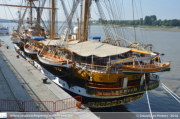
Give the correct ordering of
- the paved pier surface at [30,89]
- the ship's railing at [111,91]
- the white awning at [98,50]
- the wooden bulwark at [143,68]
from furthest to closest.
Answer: the white awning at [98,50] → the ship's railing at [111,91] → the wooden bulwark at [143,68] → the paved pier surface at [30,89]

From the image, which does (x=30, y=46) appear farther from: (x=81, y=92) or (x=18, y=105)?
(x=18, y=105)

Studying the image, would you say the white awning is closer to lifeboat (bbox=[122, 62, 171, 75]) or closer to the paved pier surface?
lifeboat (bbox=[122, 62, 171, 75])

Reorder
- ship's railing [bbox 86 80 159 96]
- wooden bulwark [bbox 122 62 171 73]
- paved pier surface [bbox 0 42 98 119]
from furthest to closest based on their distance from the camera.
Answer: ship's railing [bbox 86 80 159 96]
wooden bulwark [bbox 122 62 171 73]
paved pier surface [bbox 0 42 98 119]

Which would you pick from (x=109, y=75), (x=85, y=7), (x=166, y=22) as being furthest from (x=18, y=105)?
(x=166, y=22)

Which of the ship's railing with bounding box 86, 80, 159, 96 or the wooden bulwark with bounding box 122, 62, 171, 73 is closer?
the wooden bulwark with bounding box 122, 62, 171, 73

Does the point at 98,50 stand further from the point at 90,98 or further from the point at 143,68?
the point at 143,68

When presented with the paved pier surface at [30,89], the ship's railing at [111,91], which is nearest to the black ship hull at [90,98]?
the ship's railing at [111,91]

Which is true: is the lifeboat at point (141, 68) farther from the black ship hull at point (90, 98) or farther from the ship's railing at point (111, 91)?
the black ship hull at point (90, 98)

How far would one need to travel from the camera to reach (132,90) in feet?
49.8

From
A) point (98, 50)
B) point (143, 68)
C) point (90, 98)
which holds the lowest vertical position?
point (90, 98)

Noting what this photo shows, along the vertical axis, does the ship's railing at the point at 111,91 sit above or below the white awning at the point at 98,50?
below

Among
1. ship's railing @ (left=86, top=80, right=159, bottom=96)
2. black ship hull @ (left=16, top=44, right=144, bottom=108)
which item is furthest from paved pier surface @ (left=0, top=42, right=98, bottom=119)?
ship's railing @ (left=86, top=80, right=159, bottom=96)

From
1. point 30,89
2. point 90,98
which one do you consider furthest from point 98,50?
point 30,89

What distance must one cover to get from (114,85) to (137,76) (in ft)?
8.44
